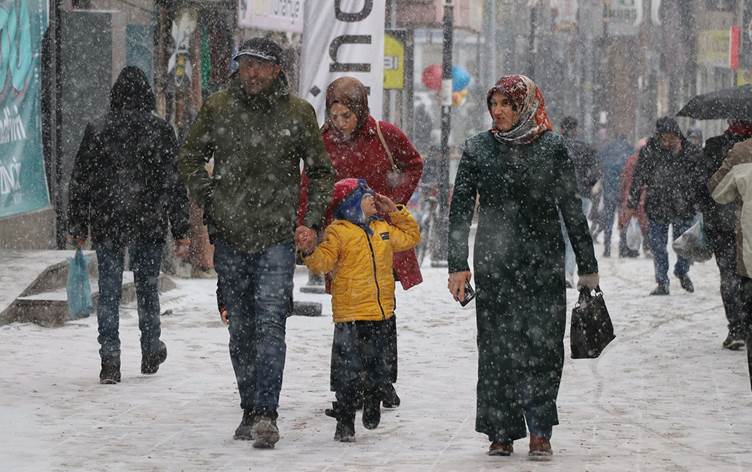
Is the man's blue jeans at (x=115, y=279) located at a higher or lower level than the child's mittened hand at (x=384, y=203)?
lower

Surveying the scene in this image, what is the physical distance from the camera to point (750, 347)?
9.53 metres

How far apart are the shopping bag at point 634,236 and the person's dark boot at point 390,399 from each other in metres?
15.7

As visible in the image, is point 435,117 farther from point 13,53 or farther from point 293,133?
point 293,133

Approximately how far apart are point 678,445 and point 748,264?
1.78m

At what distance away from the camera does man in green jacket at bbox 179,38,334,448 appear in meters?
8.23

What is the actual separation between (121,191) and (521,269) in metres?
3.15

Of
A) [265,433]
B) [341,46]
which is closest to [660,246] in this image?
[341,46]

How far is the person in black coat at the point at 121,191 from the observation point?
1029 centimetres

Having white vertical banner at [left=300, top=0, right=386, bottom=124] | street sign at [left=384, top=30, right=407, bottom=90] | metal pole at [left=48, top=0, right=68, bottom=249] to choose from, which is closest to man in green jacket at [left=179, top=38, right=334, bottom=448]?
white vertical banner at [left=300, top=0, right=386, bottom=124]

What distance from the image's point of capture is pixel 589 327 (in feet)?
26.6

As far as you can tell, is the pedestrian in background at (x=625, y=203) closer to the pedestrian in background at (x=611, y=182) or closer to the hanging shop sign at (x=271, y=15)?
the pedestrian in background at (x=611, y=182)

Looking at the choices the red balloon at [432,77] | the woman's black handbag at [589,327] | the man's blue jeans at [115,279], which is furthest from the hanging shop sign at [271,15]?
the red balloon at [432,77]

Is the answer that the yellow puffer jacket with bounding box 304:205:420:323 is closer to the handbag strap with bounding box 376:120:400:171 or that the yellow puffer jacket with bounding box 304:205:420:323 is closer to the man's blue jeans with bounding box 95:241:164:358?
the handbag strap with bounding box 376:120:400:171

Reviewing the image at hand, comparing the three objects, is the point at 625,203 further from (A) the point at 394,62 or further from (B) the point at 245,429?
(B) the point at 245,429
